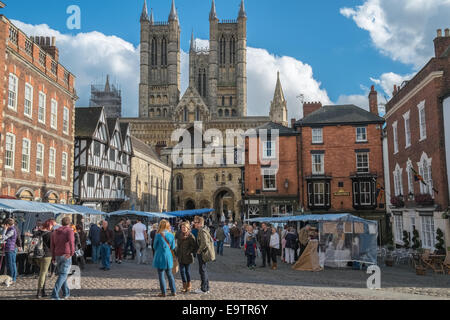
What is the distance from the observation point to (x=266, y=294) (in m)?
8.98

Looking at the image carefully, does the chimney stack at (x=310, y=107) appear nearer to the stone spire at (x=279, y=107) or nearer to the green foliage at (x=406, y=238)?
the green foliage at (x=406, y=238)

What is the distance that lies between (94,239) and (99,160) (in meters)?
16.0

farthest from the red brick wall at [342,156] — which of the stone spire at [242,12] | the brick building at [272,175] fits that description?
the stone spire at [242,12]

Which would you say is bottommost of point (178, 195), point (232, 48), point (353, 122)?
point (178, 195)

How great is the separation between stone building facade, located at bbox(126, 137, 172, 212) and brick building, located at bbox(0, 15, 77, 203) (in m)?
10.9

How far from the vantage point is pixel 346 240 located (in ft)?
50.0

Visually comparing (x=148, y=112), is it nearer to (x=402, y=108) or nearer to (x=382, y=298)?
(x=402, y=108)

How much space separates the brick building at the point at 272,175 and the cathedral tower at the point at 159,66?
52.5 metres

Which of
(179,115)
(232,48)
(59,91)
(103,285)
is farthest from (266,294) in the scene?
(232,48)

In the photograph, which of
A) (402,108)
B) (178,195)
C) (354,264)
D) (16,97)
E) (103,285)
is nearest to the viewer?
(103,285)

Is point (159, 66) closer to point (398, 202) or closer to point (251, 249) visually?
point (398, 202)

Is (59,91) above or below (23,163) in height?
above

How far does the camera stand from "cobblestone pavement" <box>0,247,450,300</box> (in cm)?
870

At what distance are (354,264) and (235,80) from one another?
250 feet
